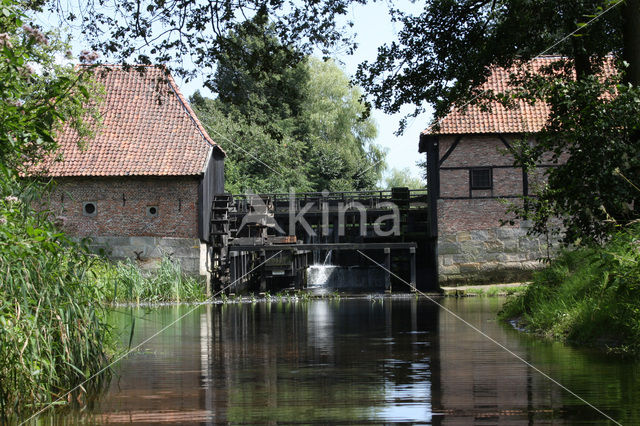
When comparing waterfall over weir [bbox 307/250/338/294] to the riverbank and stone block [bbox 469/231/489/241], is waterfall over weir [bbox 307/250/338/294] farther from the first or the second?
the riverbank

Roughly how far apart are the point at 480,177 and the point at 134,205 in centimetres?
1064

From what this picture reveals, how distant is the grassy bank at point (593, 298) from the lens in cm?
880

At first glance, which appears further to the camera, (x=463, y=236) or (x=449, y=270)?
(x=463, y=236)

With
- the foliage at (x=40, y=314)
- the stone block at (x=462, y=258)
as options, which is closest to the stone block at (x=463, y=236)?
the stone block at (x=462, y=258)

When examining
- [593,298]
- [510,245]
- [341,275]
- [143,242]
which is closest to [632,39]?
[593,298]

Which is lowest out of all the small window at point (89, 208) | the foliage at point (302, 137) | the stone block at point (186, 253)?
the stone block at point (186, 253)

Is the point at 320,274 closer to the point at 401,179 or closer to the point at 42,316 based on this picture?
the point at 401,179

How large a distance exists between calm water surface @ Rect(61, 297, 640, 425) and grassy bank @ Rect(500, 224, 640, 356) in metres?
0.41

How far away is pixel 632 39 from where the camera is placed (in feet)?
36.3

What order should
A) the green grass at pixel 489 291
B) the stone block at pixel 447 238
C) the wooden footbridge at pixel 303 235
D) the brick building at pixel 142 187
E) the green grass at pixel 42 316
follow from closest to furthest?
1. the green grass at pixel 42 316
2. the green grass at pixel 489 291
3. the brick building at pixel 142 187
4. the stone block at pixel 447 238
5. the wooden footbridge at pixel 303 235

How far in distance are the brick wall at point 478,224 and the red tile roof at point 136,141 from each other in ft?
24.7

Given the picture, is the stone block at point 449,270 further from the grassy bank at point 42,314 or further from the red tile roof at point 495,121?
the grassy bank at point 42,314

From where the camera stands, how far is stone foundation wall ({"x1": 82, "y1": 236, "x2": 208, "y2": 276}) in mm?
25906

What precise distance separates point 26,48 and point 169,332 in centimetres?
778
